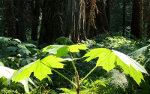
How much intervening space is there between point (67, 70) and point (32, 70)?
2339 mm

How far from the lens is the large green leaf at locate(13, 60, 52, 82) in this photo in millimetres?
693

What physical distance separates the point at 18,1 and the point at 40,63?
39.1 feet

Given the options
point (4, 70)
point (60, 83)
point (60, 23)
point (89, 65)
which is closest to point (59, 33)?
point (60, 23)

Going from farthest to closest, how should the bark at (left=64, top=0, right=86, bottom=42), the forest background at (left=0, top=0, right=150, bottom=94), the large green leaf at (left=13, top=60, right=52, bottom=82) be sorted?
the bark at (left=64, top=0, right=86, bottom=42)
the forest background at (left=0, top=0, right=150, bottom=94)
the large green leaf at (left=13, top=60, right=52, bottom=82)

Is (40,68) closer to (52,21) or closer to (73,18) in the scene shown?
(73,18)

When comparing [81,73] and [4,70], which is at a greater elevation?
[4,70]

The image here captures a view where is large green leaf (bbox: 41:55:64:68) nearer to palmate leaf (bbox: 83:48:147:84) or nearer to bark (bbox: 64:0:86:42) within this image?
palmate leaf (bbox: 83:48:147:84)

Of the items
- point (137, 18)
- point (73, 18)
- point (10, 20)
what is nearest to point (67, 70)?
point (73, 18)

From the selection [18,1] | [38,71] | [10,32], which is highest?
[18,1]

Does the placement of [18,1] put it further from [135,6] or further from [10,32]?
[135,6]

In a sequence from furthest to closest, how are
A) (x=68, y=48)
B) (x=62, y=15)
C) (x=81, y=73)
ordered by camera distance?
1. (x=62, y=15)
2. (x=81, y=73)
3. (x=68, y=48)

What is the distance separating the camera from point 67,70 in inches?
119

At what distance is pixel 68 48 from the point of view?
2.79 feet

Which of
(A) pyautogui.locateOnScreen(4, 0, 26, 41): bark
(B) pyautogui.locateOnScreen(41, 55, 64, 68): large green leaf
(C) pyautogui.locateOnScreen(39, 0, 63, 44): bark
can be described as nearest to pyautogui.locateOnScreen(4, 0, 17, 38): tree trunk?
(A) pyautogui.locateOnScreen(4, 0, 26, 41): bark
